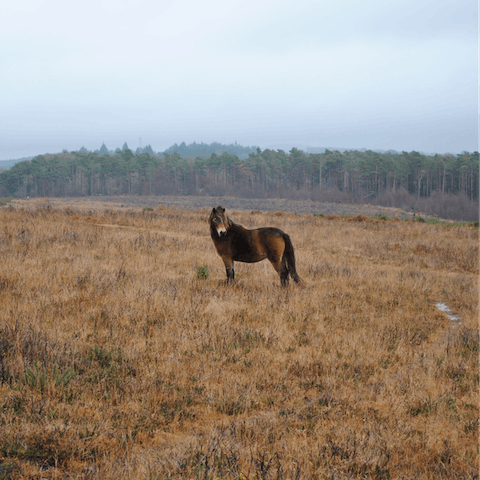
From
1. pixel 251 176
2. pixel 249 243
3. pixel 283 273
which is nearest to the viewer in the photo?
pixel 249 243

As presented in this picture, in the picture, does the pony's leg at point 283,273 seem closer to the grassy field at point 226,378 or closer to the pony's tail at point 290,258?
the pony's tail at point 290,258

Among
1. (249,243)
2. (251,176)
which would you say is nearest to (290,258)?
(249,243)

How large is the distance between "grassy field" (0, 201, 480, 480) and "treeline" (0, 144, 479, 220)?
70991mm

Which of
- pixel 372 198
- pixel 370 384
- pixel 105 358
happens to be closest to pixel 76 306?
pixel 105 358

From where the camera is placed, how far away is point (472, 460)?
3.21 meters

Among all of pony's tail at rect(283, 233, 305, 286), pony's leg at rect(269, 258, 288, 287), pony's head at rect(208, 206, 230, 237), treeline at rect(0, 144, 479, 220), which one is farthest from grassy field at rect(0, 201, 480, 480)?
treeline at rect(0, 144, 479, 220)

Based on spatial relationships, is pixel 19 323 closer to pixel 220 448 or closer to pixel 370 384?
pixel 220 448

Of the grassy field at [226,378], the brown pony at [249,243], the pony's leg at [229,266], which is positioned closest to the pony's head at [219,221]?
the brown pony at [249,243]

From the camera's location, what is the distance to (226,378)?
426cm

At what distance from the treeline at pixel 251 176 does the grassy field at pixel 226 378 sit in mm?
70991

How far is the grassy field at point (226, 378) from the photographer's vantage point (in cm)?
287

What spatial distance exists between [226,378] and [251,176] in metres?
97.7

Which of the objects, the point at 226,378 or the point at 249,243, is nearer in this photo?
the point at 226,378

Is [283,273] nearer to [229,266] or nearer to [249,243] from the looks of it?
[249,243]
